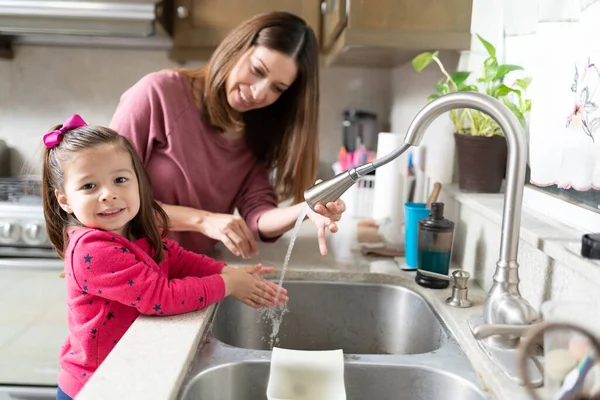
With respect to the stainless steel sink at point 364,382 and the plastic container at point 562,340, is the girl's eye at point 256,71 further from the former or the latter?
the plastic container at point 562,340

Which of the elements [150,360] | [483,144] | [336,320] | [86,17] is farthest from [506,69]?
[86,17]

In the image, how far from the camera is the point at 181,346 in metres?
0.83

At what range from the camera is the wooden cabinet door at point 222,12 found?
1943 millimetres

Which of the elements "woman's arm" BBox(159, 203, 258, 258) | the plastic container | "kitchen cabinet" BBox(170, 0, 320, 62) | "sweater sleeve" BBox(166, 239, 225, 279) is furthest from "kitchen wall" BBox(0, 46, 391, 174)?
the plastic container

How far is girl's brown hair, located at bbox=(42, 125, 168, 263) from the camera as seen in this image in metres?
0.95

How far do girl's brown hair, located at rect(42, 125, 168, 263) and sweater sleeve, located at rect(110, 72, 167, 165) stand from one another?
10.8 inches

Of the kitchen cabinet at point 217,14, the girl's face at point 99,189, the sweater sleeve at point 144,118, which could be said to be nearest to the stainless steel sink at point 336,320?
the girl's face at point 99,189

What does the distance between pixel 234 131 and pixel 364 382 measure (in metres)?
0.82

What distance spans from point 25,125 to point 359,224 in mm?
1655

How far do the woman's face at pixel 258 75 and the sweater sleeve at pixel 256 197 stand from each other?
0.29 meters

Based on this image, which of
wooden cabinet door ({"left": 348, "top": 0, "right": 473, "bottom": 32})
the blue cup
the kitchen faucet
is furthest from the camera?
wooden cabinet door ({"left": 348, "top": 0, "right": 473, "bottom": 32})

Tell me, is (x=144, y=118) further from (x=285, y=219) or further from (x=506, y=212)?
(x=506, y=212)

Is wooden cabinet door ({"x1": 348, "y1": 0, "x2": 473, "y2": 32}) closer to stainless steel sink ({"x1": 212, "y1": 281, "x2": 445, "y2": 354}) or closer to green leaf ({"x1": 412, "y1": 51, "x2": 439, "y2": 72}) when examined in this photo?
green leaf ({"x1": 412, "y1": 51, "x2": 439, "y2": 72})

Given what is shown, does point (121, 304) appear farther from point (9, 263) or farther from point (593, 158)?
point (9, 263)
